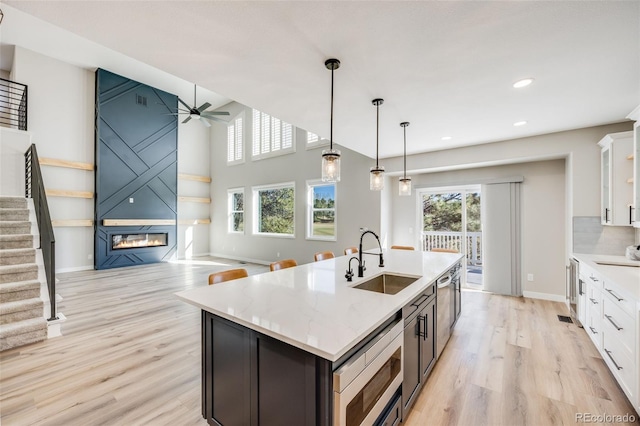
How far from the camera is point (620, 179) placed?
323 centimetres

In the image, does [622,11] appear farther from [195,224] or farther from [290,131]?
[195,224]

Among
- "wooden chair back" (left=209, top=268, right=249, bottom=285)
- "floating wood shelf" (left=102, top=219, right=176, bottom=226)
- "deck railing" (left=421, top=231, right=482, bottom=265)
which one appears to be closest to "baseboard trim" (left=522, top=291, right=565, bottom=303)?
"deck railing" (left=421, top=231, right=482, bottom=265)

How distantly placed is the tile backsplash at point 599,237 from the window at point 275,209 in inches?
220

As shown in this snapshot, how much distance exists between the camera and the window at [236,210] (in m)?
8.83

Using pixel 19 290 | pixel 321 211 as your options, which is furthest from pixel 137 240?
pixel 321 211

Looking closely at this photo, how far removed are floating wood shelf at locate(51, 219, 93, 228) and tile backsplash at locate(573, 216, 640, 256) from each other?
32.3ft

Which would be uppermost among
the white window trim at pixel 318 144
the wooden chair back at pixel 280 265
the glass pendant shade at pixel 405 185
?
the white window trim at pixel 318 144

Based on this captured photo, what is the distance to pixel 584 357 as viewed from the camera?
2732 mm

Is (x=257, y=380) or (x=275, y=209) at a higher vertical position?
(x=275, y=209)

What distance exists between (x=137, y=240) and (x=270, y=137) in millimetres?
4753

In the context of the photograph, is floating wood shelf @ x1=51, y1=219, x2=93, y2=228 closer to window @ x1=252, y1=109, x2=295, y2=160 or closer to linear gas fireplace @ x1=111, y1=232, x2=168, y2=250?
linear gas fireplace @ x1=111, y1=232, x2=168, y2=250

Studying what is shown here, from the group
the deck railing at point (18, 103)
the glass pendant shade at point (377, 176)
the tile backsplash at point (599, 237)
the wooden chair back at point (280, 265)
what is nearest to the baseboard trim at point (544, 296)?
the tile backsplash at point (599, 237)

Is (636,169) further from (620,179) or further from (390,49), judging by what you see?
(390,49)

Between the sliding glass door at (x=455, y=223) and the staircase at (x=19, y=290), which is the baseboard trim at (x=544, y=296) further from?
the staircase at (x=19, y=290)
